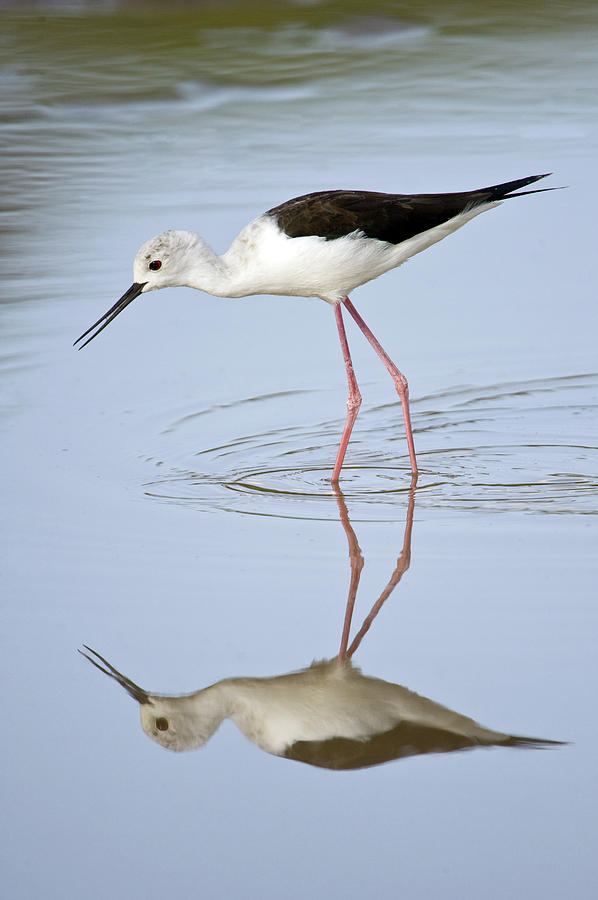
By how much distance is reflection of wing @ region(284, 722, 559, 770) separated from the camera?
3748mm

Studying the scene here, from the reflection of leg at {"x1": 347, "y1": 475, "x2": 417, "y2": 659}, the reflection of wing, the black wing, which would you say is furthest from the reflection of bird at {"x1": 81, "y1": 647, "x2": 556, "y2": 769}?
the black wing

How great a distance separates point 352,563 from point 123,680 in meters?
1.10

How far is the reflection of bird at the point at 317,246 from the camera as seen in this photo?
6.29 metres

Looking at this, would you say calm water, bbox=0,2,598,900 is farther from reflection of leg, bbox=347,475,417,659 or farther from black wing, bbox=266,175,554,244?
black wing, bbox=266,175,554,244

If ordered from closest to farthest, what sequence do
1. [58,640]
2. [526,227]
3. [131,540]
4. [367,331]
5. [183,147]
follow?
[58,640]
[131,540]
[367,331]
[526,227]
[183,147]

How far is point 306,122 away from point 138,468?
6.92 metres

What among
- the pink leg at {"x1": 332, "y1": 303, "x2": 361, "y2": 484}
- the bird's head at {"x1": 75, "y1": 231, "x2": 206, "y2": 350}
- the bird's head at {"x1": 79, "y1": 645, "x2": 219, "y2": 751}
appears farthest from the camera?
the bird's head at {"x1": 75, "y1": 231, "x2": 206, "y2": 350}

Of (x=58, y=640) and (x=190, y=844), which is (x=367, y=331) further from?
(x=190, y=844)

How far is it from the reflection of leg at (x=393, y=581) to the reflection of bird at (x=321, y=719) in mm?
224

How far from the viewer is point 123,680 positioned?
13.9 ft

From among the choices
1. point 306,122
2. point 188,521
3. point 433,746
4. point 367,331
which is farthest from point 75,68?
point 433,746

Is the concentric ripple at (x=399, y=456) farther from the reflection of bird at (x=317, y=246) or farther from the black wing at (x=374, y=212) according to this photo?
the black wing at (x=374, y=212)

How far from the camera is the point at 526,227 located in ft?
31.6

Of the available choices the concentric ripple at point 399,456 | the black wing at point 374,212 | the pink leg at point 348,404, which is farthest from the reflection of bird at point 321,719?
the black wing at point 374,212
